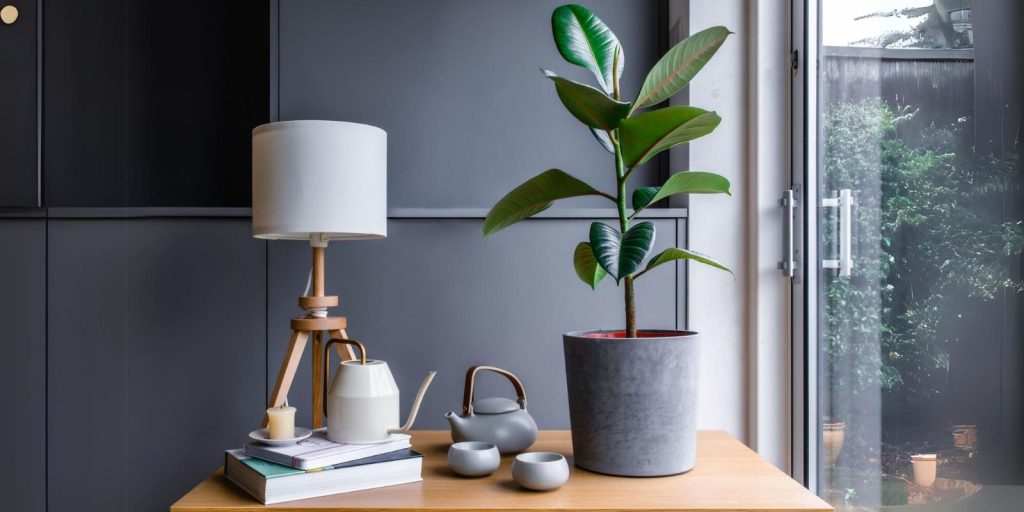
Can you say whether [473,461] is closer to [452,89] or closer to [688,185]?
[688,185]

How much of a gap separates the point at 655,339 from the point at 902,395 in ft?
1.62

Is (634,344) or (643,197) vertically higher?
(643,197)

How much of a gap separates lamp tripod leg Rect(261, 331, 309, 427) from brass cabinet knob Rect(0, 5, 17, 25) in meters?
1.12

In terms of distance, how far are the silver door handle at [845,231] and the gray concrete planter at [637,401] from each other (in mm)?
479

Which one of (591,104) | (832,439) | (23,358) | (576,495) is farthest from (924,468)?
(23,358)

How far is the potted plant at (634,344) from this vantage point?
1237 millimetres

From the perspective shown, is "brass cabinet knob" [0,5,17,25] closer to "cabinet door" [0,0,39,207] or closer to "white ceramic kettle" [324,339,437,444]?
"cabinet door" [0,0,39,207]

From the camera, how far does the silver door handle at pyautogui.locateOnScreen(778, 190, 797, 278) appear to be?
179 cm

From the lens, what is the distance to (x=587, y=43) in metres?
1.38

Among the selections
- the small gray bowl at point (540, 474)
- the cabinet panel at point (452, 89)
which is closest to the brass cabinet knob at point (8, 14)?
the cabinet panel at point (452, 89)

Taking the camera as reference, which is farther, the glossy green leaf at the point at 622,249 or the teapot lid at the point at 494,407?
the teapot lid at the point at 494,407

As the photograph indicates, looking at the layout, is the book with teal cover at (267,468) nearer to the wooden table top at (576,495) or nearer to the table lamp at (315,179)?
the wooden table top at (576,495)

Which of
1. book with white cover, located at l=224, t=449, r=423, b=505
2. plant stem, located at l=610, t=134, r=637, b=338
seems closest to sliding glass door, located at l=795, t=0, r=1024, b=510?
plant stem, located at l=610, t=134, r=637, b=338

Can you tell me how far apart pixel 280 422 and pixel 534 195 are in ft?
1.94
